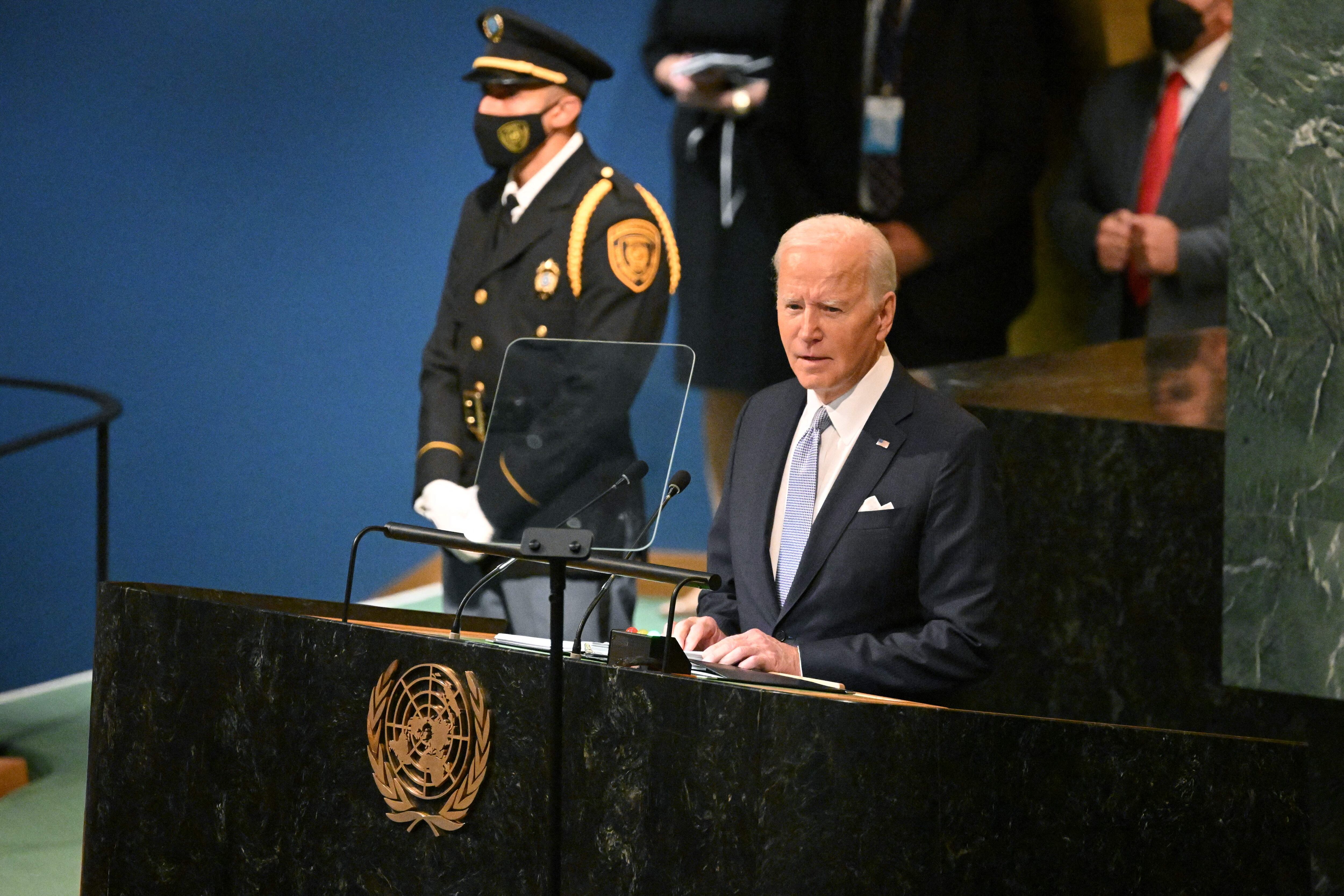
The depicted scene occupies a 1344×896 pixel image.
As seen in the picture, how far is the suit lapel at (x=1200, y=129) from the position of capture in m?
4.21

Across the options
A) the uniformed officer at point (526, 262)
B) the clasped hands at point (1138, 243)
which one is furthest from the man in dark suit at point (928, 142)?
the uniformed officer at point (526, 262)

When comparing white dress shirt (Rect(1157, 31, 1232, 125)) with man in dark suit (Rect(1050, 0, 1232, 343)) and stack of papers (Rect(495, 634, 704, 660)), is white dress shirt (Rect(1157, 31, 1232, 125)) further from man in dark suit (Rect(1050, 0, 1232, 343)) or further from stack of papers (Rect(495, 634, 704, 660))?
stack of papers (Rect(495, 634, 704, 660))

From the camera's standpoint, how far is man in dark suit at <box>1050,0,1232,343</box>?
4238 millimetres

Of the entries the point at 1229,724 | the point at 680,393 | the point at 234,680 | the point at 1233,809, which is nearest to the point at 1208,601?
the point at 1229,724

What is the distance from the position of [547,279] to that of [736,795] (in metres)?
2.12

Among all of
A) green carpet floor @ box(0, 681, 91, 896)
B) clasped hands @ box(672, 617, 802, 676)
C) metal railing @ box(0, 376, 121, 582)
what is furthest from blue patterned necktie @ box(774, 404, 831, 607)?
metal railing @ box(0, 376, 121, 582)

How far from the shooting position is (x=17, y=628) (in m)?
4.63

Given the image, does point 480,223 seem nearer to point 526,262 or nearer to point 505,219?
point 505,219

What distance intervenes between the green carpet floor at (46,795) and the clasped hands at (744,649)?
1505mm

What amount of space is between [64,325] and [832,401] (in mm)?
3131

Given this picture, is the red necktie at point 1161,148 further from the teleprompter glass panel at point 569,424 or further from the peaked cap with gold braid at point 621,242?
the teleprompter glass panel at point 569,424

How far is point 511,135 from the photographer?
12.5ft

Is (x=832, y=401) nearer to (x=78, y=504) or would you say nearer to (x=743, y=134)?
(x=743, y=134)

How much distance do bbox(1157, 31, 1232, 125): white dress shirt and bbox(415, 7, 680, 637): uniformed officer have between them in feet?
5.04
